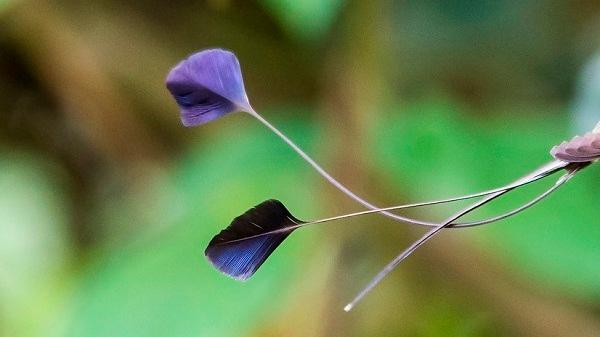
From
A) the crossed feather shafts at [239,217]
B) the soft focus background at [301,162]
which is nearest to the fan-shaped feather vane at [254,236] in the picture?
the crossed feather shafts at [239,217]

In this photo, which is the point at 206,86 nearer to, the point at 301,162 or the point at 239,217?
the point at 239,217

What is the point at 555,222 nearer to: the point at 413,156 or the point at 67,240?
the point at 413,156

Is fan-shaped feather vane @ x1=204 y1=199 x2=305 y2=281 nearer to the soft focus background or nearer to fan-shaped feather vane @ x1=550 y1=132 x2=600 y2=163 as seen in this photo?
fan-shaped feather vane @ x1=550 y1=132 x2=600 y2=163

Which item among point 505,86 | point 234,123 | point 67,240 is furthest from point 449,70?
point 67,240

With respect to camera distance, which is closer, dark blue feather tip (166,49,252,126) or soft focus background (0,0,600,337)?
dark blue feather tip (166,49,252,126)

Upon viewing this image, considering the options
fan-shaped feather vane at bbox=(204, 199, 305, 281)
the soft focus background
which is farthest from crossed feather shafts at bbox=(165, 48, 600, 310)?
the soft focus background

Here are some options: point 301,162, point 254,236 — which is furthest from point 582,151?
point 301,162
